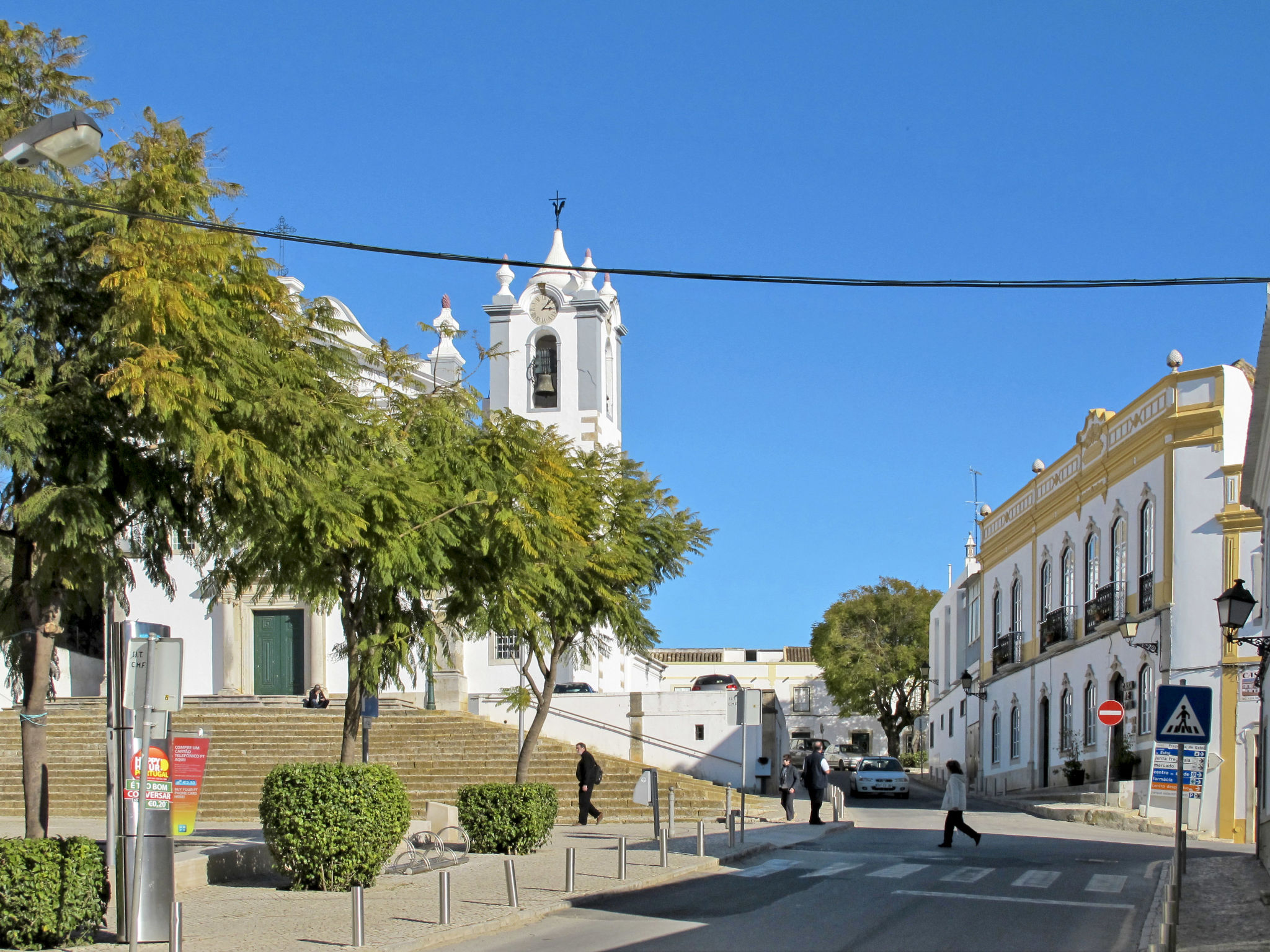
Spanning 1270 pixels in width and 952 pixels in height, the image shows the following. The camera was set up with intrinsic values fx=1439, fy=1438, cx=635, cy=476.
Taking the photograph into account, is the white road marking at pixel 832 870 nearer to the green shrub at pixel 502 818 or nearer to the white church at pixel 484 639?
the green shrub at pixel 502 818

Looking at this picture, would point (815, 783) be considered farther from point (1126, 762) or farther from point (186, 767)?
point (186, 767)

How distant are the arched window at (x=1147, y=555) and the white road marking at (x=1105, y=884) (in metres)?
15.3

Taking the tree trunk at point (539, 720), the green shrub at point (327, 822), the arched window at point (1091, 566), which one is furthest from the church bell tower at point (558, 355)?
the green shrub at point (327, 822)

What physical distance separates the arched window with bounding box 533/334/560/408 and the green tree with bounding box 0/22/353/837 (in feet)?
110

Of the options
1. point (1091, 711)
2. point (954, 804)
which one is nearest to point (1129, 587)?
point (1091, 711)

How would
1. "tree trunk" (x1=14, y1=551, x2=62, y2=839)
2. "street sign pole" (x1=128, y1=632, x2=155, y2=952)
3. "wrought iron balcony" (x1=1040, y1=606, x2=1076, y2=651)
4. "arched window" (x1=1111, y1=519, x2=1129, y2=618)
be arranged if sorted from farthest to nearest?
"wrought iron balcony" (x1=1040, y1=606, x2=1076, y2=651)
"arched window" (x1=1111, y1=519, x2=1129, y2=618)
"tree trunk" (x1=14, y1=551, x2=62, y2=839)
"street sign pole" (x1=128, y1=632, x2=155, y2=952)

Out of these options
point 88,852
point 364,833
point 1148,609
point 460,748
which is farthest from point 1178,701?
point 460,748

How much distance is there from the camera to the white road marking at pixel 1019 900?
15242mm

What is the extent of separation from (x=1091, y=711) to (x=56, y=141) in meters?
32.6

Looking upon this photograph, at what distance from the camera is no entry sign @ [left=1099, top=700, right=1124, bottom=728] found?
100 feet

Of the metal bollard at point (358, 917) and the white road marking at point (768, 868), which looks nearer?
the metal bollard at point (358, 917)

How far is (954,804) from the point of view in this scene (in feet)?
73.2

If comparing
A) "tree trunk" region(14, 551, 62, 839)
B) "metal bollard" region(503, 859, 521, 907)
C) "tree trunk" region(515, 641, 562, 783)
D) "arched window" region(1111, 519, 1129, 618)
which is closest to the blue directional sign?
"metal bollard" region(503, 859, 521, 907)

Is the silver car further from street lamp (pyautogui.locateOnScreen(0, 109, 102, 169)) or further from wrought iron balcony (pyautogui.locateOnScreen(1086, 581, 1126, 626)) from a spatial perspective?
street lamp (pyautogui.locateOnScreen(0, 109, 102, 169))
